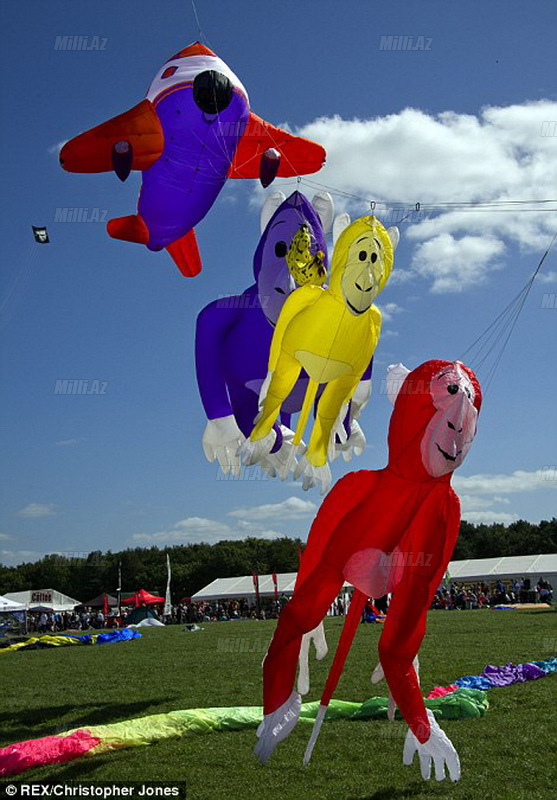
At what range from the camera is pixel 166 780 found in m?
6.52

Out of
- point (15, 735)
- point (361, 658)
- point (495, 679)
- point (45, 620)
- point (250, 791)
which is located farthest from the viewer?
point (45, 620)

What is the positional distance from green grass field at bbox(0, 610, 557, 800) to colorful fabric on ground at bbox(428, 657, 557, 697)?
0.32 meters

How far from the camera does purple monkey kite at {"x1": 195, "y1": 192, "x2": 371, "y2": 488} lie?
288 inches

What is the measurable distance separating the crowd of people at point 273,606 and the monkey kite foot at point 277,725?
78.3ft

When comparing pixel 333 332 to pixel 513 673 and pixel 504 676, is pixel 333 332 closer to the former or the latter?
pixel 504 676

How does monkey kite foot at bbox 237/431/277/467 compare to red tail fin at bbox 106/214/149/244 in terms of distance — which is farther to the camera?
red tail fin at bbox 106/214/149/244

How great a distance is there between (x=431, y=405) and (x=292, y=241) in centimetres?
240

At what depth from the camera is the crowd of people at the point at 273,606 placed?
29.5 metres

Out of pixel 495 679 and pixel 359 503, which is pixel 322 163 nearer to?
pixel 359 503

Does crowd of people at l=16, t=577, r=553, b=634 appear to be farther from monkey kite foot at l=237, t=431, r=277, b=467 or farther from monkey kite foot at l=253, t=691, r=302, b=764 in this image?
monkey kite foot at l=253, t=691, r=302, b=764

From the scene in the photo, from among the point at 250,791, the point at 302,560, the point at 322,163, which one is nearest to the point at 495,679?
the point at 250,791

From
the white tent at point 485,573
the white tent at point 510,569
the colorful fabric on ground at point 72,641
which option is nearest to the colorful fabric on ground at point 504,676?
the colorful fabric on ground at point 72,641

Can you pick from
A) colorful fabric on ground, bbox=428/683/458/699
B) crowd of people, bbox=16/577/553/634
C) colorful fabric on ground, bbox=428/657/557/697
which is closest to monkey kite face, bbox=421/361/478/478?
colorful fabric on ground, bbox=428/683/458/699

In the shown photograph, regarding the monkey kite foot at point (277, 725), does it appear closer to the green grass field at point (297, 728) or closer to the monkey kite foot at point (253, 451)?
the green grass field at point (297, 728)
